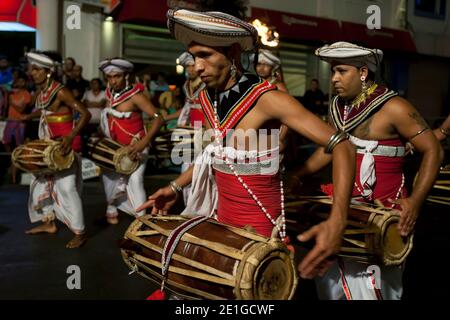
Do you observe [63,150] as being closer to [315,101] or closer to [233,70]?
[233,70]

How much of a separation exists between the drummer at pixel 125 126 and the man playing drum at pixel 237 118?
365 cm

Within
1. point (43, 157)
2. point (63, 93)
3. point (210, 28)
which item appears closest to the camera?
point (210, 28)

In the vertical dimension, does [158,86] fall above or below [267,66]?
below

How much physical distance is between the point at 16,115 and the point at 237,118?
8422 millimetres

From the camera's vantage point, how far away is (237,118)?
104 inches

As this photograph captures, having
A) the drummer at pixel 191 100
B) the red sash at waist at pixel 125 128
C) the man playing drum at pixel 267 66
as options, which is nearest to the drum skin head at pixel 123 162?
the red sash at waist at pixel 125 128

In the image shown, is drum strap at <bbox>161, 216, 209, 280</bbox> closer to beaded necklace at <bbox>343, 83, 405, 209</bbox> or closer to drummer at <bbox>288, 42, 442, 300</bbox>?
drummer at <bbox>288, 42, 442, 300</bbox>

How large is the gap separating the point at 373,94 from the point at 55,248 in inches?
147

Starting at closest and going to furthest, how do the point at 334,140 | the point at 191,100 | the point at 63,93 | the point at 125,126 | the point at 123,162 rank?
the point at 334,140
the point at 63,93
the point at 123,162
the point at 125,126
the point at 191,100

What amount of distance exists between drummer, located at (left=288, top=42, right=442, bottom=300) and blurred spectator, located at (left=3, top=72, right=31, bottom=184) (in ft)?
23.9

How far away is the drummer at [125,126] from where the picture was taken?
6.52m

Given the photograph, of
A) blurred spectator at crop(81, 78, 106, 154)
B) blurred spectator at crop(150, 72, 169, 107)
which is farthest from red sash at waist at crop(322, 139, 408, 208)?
blurred spectator at crop(150, 72, 169, 107)

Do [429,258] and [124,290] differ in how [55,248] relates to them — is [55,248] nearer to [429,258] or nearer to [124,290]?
[124,290]

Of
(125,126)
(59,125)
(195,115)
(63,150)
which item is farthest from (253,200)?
(195,115)
